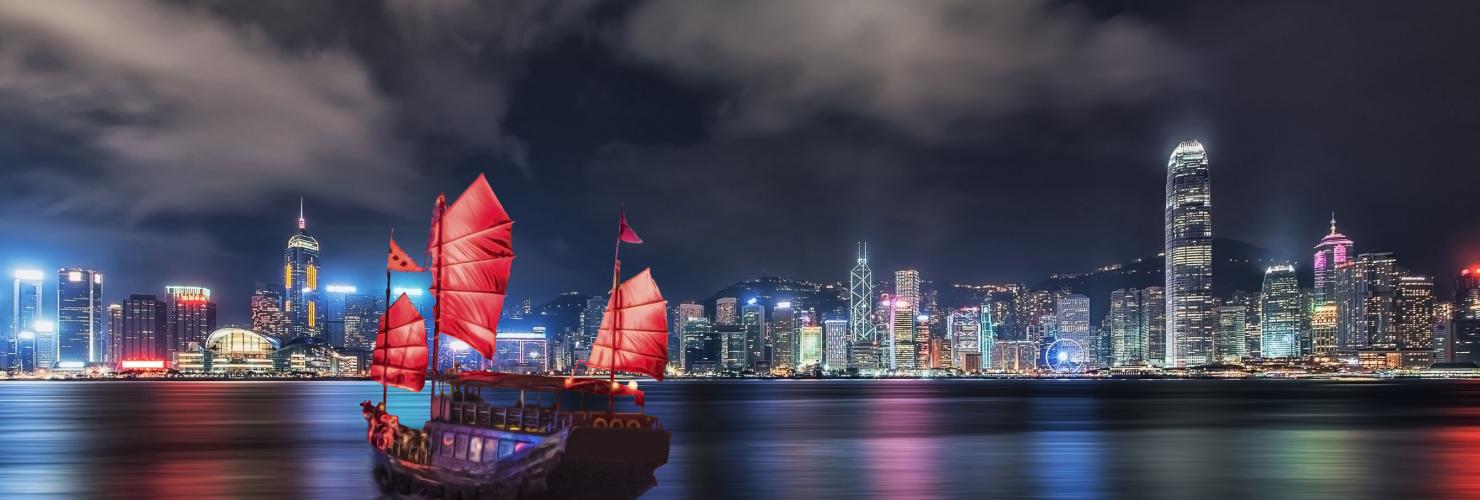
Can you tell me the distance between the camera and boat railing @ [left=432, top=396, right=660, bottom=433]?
41562 mm

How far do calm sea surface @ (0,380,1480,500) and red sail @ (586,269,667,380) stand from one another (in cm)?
659

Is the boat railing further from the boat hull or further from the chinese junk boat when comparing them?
the boat hull

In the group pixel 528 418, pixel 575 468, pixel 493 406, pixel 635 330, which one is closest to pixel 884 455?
pixel 635 330

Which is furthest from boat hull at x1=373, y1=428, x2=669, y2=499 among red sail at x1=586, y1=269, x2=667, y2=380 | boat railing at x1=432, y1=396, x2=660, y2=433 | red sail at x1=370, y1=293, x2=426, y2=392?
red sail at x1=370, y1=293, x2=426, y2=392

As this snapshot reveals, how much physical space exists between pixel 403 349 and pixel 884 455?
33.7 m

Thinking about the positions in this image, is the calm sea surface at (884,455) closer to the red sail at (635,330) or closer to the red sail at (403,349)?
the red sail at (403,349)

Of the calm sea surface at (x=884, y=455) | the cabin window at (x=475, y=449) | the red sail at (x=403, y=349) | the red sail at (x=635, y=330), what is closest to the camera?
the cabin window at (x=475, y=449)

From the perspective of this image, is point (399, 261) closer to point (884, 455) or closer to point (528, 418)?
point (528, 418)

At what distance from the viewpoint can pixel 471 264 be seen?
52.7 metres

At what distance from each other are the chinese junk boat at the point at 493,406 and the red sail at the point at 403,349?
6cm

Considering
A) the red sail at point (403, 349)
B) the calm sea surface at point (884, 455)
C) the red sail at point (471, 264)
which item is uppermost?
the red sail at point (471, 264)

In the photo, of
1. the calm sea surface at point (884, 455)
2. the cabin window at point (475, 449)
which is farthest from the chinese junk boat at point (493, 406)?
the calm sea surface at point (884, 455)

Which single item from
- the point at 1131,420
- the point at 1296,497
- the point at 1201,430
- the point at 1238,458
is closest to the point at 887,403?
the point at 1131,420

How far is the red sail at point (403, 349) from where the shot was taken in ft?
184
